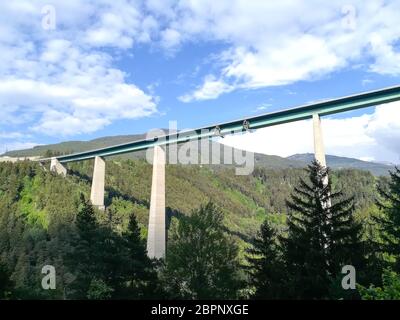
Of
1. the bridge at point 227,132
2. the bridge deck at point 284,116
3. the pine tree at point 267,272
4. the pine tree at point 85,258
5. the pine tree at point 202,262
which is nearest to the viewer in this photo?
the pine tree at point 267,272

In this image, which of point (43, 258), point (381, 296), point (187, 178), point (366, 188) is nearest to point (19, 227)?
point (43, 258)

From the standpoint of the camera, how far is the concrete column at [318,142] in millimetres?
40653

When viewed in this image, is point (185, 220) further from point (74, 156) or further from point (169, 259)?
point (74, 156)

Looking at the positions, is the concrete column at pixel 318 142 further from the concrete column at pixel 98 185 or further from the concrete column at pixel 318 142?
the concrete column at pixel 98 185

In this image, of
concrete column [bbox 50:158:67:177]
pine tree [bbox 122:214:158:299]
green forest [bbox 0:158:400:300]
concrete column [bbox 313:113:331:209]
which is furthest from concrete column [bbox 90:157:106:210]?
pine tree [bbox 122:214:158:299]

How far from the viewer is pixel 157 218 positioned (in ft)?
186

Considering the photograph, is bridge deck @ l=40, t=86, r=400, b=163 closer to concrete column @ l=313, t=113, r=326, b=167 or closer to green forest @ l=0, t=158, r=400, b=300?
concrete column @ l=313, t=113, r=326, b=167

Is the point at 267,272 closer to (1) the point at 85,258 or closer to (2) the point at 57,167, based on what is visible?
(1) the point at 85,258

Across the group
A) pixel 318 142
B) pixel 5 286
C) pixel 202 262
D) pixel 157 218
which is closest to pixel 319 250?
pixel 202 262

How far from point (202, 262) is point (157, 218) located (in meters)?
33.2

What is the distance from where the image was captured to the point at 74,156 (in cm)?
9762

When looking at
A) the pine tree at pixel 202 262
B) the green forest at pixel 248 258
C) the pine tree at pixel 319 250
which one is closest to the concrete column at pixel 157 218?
the green forest at pixel 248 258

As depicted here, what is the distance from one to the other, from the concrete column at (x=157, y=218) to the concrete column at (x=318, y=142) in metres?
23.3
